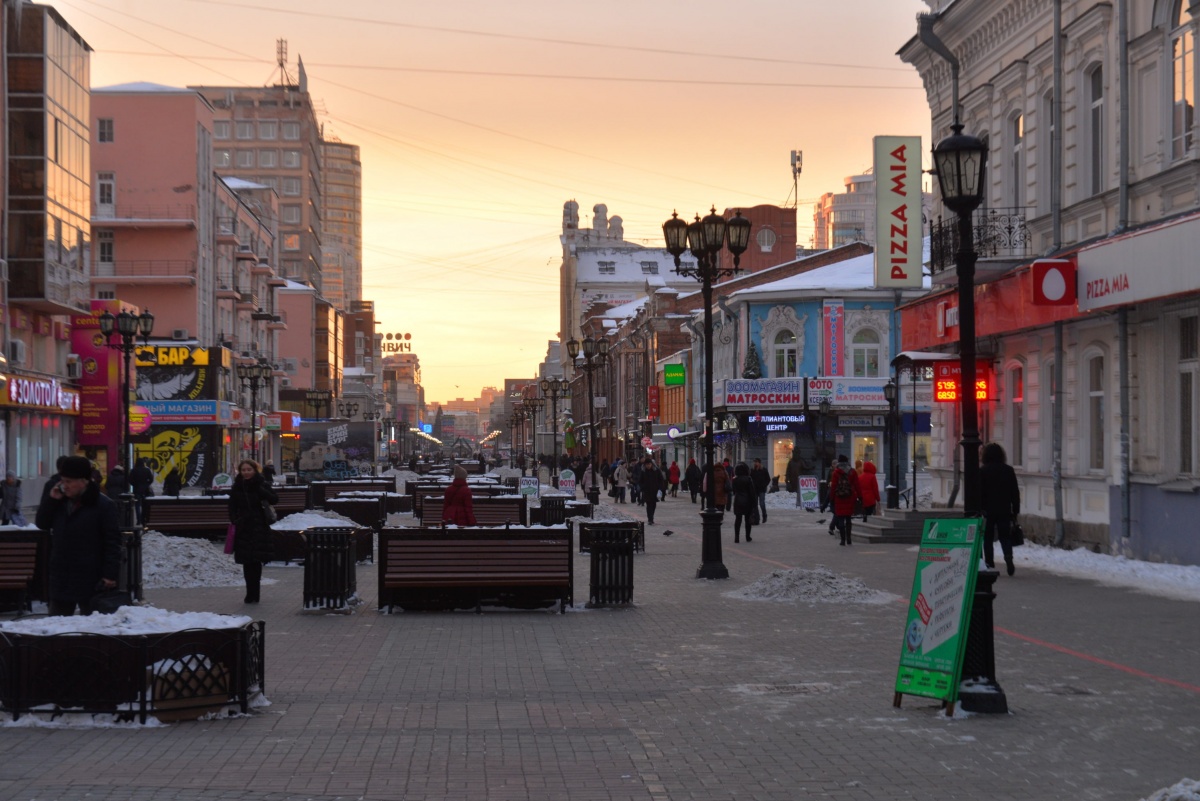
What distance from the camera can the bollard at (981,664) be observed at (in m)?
9.44

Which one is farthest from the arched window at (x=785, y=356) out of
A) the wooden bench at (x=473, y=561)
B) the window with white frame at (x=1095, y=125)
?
the wooden bench at (x=473, y=561)

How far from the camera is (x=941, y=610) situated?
957cm

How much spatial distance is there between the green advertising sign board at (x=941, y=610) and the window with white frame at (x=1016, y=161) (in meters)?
17.8

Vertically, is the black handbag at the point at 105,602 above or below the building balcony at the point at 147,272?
below

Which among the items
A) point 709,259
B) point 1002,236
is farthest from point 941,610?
point 1002,236

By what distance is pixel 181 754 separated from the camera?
822 centimetres

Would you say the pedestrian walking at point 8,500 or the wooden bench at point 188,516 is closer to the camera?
the wooden bench at point 188,516

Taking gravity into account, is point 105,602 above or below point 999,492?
below

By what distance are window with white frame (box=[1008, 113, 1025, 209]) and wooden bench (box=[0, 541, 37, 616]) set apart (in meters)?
18.0

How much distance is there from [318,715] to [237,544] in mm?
6971

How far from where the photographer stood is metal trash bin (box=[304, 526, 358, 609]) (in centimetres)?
1586

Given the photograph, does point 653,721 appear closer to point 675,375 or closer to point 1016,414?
point 1016,414

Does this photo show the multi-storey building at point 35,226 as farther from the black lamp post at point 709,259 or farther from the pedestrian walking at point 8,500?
the black lamp post at point 709,259

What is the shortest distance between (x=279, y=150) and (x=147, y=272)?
69.8 metres
